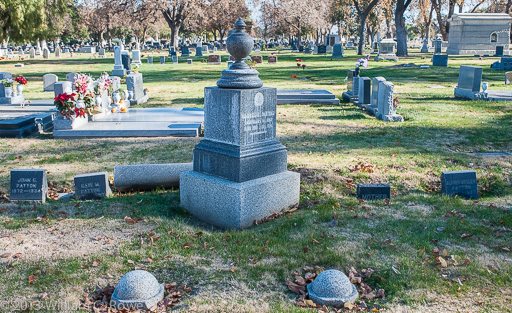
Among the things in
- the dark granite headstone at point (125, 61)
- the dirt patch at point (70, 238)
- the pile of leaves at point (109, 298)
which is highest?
the dark granite headstone at point (125, 61)

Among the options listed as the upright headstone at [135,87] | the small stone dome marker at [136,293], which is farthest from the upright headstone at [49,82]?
the small stone dome marker at [136,293]

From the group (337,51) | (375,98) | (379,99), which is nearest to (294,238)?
(379,99)

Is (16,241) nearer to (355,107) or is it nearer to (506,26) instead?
(355,107)

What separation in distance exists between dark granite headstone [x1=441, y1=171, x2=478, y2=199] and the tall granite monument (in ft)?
7.56

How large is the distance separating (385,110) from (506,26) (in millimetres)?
35795

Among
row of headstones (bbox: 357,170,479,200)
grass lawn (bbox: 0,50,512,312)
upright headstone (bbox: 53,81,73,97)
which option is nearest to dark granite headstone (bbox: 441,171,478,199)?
row of headstones (bbox: 357,170,479,200)

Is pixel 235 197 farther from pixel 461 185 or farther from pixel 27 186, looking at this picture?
pixel 461 185

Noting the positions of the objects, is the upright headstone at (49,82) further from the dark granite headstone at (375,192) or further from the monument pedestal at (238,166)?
the dark granite headstone at (375,192)

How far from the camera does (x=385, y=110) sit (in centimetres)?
1273

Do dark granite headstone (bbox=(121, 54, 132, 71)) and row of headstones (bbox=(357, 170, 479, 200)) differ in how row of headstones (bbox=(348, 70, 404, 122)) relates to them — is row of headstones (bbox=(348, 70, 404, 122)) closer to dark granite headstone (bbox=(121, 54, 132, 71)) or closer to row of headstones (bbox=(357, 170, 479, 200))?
row of headstones (bbox=(357, 170, 479, 200))

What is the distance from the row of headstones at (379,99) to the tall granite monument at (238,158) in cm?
718

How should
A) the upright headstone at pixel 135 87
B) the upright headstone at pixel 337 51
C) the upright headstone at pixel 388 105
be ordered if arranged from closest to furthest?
the upright headstone at pixel 388 105 < the upright headstone at pixel 135 87 < the upright headstone at pixel 337 51

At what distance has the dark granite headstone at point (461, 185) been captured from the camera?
677 centimetres

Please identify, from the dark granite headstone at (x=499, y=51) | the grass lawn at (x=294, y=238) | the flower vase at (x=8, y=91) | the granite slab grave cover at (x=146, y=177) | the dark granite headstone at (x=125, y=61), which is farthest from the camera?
the dark granite headstone at (x=499, y=51)
